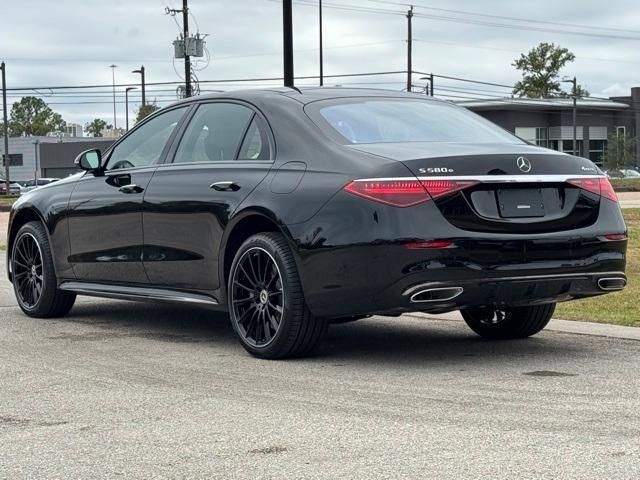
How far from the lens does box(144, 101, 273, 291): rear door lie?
7531 millimetres

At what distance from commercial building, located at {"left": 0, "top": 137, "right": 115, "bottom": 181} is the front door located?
102 meters

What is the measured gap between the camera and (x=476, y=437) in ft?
16.4

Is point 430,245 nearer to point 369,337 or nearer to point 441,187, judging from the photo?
point 441,187

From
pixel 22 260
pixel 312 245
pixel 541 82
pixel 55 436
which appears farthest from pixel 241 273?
pixel 541 82

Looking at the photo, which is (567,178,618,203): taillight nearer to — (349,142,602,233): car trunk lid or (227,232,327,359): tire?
(349,142,602,233): car trunk lid

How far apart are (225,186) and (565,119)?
9290 centimetres

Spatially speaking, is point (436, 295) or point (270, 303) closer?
point (436, 295)

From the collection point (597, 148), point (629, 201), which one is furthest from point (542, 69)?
point (629, 201)

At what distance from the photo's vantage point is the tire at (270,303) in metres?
6.99

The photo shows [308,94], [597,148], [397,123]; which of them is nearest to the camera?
[397,123]

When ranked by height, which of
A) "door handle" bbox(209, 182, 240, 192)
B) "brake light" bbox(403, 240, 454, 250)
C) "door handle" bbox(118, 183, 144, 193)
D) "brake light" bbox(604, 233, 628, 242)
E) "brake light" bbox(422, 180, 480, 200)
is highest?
"brake light" bbox(422, 180, 480, 200)

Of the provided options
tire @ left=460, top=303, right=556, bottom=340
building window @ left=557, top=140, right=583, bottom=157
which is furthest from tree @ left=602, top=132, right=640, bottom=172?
tire @ left=460, top=303, right=556, bottom=340

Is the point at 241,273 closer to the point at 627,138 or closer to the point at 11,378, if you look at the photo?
the point at 11,378

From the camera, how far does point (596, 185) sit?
716cm
